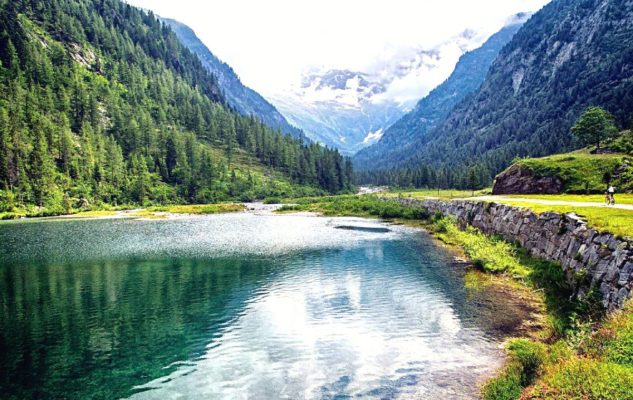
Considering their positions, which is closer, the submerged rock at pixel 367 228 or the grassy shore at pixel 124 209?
the submerged rock at pixel 367 228

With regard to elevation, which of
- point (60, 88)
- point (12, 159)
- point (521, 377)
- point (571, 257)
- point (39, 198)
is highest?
point (60, 88)

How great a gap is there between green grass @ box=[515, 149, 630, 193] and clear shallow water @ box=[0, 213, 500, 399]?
1440 inches

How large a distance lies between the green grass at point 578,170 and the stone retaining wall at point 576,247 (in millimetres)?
25667

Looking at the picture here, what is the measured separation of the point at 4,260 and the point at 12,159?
9055cm

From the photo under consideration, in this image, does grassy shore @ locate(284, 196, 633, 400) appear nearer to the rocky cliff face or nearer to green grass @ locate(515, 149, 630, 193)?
green grass @ locate(515, 149, 630, 193)

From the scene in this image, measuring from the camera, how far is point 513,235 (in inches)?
1845

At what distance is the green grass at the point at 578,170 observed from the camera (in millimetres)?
70812

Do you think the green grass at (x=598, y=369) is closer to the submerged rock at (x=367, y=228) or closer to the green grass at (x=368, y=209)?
the submerged rock at (x=367, y=228)

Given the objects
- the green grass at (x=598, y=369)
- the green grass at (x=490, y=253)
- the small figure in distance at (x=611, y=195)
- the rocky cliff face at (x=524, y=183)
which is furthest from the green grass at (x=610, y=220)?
the rocky cliff face at (x=524, y=183)

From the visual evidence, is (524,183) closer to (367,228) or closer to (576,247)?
(367,228)


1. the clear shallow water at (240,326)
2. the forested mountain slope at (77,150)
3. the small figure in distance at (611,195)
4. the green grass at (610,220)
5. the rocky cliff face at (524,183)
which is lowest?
the clear shallow water at (240,326)

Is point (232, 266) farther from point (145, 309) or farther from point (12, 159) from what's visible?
point (12, 159)

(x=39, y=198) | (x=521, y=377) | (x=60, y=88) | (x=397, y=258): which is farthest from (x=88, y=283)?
(x=60, y=88)

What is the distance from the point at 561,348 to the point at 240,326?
61.7ft
